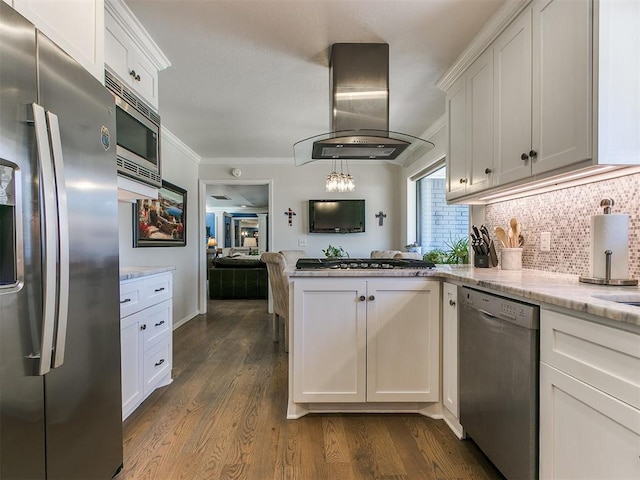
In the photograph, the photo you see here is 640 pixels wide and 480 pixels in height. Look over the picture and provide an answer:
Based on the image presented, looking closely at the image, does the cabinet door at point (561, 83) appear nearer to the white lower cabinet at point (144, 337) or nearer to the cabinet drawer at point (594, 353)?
the cabinet drawer at point (594, 353)

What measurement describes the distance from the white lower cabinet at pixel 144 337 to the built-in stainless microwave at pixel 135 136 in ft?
2.18

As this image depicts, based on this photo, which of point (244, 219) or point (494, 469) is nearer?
point (494, 469)

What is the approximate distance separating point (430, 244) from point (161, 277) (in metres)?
3.57

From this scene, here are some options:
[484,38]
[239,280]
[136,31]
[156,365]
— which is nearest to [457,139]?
[484,38]

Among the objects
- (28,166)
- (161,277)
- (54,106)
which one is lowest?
(161,277)

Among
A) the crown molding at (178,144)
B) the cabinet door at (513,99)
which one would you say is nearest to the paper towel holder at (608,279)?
the cabinet door at (513,99)

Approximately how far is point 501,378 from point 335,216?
4.01m

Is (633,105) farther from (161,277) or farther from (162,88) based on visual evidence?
(162,88)

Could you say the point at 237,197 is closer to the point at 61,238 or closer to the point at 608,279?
the point at 61,238

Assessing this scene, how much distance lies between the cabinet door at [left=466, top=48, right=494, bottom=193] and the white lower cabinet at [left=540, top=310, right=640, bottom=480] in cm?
113

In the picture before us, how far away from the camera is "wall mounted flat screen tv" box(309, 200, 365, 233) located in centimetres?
531

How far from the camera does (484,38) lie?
2064 millimetres

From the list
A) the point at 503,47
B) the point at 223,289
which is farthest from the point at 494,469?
the point at 223,289

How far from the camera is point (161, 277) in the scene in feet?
8.18
